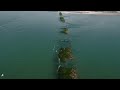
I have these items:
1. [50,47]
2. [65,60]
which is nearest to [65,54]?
[65,60]

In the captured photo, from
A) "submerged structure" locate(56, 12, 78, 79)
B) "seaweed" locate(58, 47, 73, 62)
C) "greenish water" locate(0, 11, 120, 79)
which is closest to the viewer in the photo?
"submerged structure" locate(56, 12, 78, 79)

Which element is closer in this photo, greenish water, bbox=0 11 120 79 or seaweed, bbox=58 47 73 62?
greenish water, bbox=0 11 120 79

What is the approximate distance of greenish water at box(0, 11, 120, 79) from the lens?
6.82m

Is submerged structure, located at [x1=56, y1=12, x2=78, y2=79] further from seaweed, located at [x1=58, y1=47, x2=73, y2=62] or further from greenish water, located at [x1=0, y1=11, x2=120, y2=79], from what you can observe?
greenish water, located at [x1=0, y1=11, x2=120, y2=79]

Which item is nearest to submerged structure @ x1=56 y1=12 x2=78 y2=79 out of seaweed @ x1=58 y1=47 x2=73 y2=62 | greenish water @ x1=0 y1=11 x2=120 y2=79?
seaweed @ x1=58 y1=47 x2=73 y2=62

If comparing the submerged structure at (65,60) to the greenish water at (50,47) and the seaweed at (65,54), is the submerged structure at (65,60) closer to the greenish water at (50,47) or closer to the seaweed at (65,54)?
the seaweed at (65,54)

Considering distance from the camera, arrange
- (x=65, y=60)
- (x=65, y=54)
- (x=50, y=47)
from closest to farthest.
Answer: (x=65, y=60)
(x=65, y=54)
(x=50, y=47)

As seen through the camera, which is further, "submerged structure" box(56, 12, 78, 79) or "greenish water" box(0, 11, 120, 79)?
"greenish water" box(0, 11, 120, 79)

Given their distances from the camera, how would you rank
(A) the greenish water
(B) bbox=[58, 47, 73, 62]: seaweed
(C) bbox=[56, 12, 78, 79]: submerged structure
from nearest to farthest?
(C) bbox=[56, 12, 78, 79]: submerged structure, (A) the greenish water, (B) bbox=[58, 47, 73, 62]: seaweed

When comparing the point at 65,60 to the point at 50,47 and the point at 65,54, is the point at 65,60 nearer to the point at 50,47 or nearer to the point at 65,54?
the point at 65,54

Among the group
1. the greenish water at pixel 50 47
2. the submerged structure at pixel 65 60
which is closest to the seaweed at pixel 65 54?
the submerged structure at pixel 65 60

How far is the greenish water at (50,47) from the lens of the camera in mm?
6824

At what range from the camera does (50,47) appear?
8859mm
